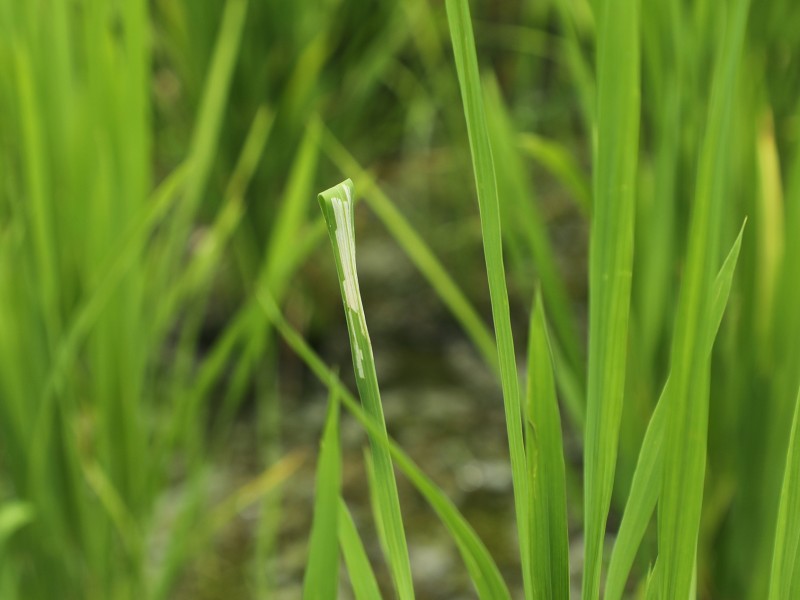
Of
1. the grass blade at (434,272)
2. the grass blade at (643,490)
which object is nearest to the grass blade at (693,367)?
the grass blade at (643,490)

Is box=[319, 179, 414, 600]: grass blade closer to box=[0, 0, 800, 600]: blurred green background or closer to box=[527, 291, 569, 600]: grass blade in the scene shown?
box=[527, 291, 569, 600]: grass blade

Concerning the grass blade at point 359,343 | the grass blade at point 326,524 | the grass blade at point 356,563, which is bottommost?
the grass blade at point 356,563

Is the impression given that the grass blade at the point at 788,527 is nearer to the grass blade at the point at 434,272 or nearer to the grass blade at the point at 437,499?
the grass blade at the point at 437,499

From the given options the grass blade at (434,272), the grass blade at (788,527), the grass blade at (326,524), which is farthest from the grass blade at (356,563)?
the grass blade at (434,272)

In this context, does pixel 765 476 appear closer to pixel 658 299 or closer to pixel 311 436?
pixel 658 299

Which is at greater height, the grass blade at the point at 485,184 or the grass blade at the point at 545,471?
the grass blade at the point at 485,184

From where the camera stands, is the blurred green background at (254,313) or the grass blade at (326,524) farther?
the blurred green background at (254,313)

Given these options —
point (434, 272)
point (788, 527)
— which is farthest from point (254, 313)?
point (788, 527)
